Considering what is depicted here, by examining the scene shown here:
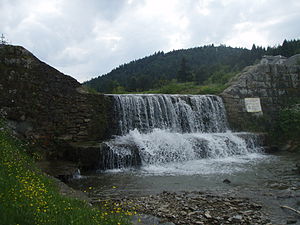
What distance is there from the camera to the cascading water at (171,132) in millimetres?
10023

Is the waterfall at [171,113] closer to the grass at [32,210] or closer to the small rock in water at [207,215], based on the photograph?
the small rock in water at [207,215]

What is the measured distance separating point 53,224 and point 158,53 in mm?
88525

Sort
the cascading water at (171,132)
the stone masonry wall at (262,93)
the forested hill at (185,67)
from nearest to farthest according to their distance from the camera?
the cascading water at (171,132)
the stone masonry wall at (262,93)
the forested hill at (185,67)

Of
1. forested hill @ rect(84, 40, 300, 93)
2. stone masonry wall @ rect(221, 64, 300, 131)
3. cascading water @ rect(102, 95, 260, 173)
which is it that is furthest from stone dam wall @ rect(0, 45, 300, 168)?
forested hill @ rect(84, 40, 300, 93)

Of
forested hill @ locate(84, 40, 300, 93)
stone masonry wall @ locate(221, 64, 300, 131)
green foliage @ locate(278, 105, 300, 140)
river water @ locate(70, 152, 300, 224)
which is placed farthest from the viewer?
forested hill @ locate(84, 40, 300, 93)

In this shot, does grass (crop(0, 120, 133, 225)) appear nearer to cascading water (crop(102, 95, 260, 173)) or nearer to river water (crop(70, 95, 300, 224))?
river water (crop(70, 95, 300, 224))

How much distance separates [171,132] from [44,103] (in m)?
6.45

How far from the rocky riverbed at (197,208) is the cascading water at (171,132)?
4.15 metres

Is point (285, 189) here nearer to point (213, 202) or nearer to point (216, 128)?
point (213, 202)

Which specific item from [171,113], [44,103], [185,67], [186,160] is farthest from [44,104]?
[185,67]

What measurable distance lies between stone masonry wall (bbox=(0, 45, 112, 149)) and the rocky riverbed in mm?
5726

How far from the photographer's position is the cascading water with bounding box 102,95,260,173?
32.9 feet

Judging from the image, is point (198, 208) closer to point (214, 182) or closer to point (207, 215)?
point (207, 215)

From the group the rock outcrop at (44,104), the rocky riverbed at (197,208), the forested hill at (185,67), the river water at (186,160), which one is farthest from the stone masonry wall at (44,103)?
the forested hill at (185,67)
